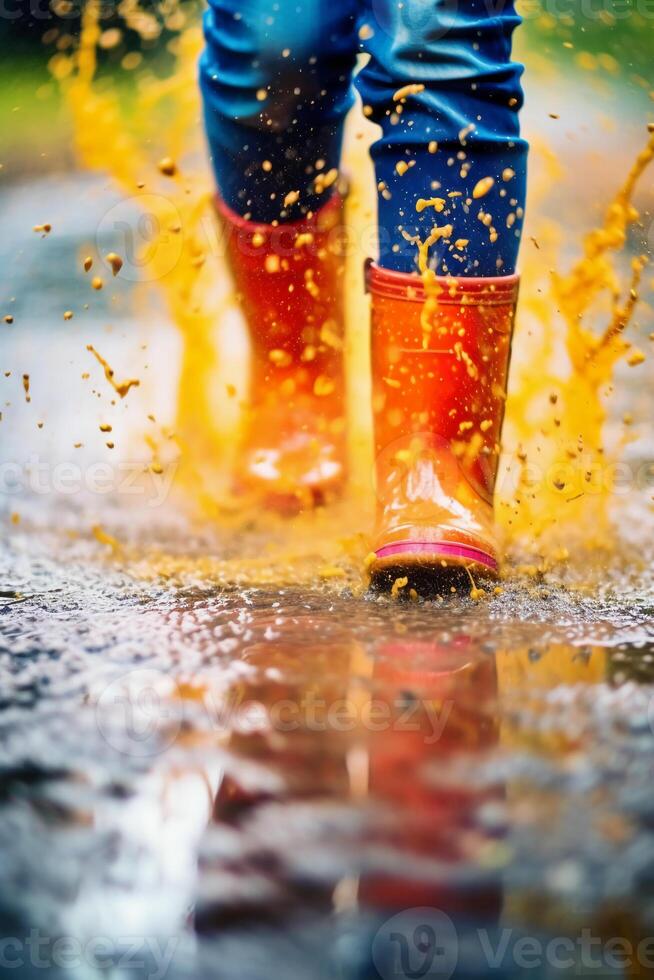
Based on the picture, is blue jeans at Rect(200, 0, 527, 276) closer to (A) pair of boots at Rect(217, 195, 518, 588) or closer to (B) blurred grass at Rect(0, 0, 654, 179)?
(A) pair of boots at Rect(217, 195, 518, 588)

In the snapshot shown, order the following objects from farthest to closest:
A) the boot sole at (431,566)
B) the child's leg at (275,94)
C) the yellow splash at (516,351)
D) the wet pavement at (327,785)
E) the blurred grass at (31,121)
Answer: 1. the blurred grass at (31,121)
2. the yellow splash at (516,351)
3. the child's leg at (275,94)
4. the boot sole at (431,566)
5. the wet pavement at (327,785)

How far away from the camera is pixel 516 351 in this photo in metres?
2.33

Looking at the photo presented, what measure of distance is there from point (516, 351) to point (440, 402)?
4.05 ft

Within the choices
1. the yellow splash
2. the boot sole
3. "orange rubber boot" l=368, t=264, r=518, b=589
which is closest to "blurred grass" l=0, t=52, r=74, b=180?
the yellow splash

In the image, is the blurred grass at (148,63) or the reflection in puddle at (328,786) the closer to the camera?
the reflection in puddle at (328,786)

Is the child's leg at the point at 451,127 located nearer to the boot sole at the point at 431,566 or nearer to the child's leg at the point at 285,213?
the child's leg at the point at 285,213

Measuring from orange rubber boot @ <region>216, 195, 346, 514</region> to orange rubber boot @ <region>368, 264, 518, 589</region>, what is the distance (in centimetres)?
32

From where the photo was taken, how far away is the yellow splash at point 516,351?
4.67ft

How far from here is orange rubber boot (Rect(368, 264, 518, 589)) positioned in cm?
112

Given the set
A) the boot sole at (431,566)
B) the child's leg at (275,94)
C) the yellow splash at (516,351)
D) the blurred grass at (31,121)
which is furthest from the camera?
the blurred grass at (31,121)

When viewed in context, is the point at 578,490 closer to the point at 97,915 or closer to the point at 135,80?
the point at 97,915

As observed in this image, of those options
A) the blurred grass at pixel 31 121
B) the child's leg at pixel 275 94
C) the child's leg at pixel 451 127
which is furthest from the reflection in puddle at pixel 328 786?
the blurred grass at pixel 31 121

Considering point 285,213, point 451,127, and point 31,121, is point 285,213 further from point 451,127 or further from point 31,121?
point 31,121

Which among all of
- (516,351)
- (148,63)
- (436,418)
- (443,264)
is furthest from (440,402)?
(148,63)
